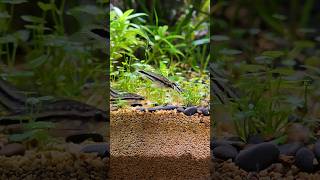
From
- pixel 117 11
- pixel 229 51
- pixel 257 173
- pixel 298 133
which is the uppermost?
pixel 117 11

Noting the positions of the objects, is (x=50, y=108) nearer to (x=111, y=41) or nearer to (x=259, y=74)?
(x=111, y=41)

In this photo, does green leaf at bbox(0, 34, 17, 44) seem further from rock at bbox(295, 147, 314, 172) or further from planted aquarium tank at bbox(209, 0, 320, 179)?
rock at bbox(295, 147, 314, 172)

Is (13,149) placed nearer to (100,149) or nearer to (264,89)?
(100,149)

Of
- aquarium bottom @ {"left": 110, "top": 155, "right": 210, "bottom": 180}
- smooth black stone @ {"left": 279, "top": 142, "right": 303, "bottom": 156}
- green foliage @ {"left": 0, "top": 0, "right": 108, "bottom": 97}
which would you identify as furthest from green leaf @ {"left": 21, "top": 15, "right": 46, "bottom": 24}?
smooth black stone @ {"left": 279, "top": 142, "right": 303, "bottom": 156}

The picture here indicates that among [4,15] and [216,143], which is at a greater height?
[4,15]

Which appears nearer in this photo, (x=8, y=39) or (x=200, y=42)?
(x=8, y=39)

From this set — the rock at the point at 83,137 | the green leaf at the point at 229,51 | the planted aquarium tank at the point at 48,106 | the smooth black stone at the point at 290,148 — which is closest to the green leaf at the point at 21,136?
the planted aquarium tank at the point at 48,106

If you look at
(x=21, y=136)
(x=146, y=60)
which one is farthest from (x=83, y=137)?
(x=146, y=60)
